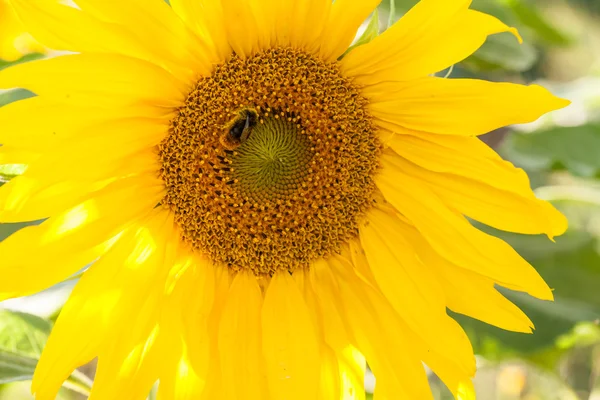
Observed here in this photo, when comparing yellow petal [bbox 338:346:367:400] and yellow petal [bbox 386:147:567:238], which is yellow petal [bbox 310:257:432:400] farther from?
yellow petal [bbox 386:147:567:238]

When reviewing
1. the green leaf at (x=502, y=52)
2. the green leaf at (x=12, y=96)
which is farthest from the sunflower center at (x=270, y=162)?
the green leaf at (x=502, y=52)

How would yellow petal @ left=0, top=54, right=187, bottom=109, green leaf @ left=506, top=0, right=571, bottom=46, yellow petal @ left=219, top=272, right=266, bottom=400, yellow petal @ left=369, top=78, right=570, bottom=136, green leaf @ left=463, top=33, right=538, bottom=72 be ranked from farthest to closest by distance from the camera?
1. green leaf @ left=506, top=0, right=571, bottom=46
2. green leaf @ left=463, top=33, right=538, bottom=72
3. yellow petal @ left=219, top=272, right=266, bottom=400
4. yellow petal @ left=369, top=78, right=570, bottom=136
5. yellow petal @ left=0, top=54, right=187, bottom=109

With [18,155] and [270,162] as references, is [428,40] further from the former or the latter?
[18,155]

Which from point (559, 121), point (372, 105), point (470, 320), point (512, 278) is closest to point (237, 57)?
point (372, 105)

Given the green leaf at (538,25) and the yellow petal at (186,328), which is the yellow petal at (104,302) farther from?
the green leaf at (538,25)

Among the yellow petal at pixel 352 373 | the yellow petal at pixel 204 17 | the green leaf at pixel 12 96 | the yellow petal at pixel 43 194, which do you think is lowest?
the yellow petal at pixel 352 373

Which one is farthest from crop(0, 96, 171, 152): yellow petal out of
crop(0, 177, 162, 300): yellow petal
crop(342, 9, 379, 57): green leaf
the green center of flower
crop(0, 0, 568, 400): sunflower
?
crop(342, 9, 379, 57): green leaf

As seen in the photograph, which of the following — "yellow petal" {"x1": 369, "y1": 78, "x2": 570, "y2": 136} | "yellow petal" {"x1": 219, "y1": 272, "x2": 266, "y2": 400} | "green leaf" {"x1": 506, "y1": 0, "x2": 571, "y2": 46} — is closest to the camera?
"yellow petal" {"x1": 369, "y1": 78, "x2": 570, "y2": 136}
